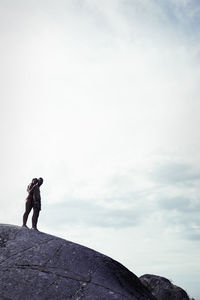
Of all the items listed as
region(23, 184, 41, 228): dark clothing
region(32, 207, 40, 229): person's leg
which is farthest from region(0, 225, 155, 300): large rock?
region(23, 184, 41, 228): dark clothing

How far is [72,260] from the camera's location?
952 cm

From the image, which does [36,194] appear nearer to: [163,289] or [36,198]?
[36,198]

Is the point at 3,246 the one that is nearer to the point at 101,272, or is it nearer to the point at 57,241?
the point at 57,241

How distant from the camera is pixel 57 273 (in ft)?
29.3

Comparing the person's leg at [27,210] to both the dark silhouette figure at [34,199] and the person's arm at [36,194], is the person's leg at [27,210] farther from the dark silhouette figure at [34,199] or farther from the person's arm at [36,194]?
the person's arm at [36,194]

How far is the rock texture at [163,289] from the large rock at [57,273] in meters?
10.0

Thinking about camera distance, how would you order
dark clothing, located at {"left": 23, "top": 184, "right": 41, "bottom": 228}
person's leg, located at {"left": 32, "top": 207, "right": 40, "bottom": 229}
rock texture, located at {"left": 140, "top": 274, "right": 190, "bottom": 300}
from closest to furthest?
person's leg, located at {"left": 32, "top": 207, "right": 40, "bottom": 229} → dark clothing, located at {"left": 23, "top": 184, "right": 41, "bottom": 228} → rock texture, located at {"left": 140, "top": 274, "right": 190, "bottom": 300}

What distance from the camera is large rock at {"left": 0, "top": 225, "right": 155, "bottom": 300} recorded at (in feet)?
27.5

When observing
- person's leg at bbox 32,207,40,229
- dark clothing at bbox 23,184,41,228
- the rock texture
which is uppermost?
dark clothing at bbox 23,184,41,228

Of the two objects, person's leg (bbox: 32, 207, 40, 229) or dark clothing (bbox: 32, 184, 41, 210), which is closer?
person's leg (bbox: 32, 207, 40, 229)

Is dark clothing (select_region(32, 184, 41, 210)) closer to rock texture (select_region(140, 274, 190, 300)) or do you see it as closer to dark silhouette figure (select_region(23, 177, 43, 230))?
dark silhouette figure (select_region(23, 177, 43, 230))

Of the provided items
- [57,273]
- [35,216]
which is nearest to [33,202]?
[35,216]

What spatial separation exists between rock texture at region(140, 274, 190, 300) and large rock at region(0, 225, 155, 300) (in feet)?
32.8

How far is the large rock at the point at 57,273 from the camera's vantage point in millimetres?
8391
